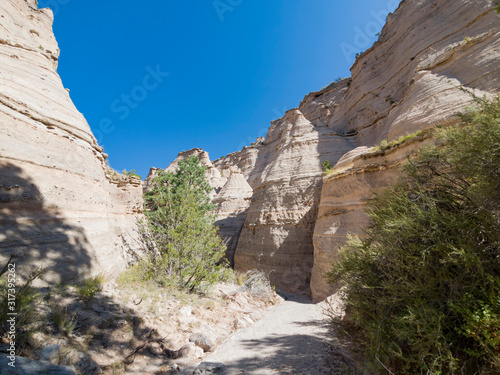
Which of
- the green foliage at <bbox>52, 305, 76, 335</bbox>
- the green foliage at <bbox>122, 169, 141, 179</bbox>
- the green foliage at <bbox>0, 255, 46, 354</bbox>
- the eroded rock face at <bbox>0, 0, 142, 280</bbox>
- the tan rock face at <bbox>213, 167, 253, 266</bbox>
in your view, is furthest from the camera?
the tan rock face at <bbox>213, 167, 253, 266</bbox>

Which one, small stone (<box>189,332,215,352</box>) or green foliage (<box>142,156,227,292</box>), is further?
green foliage (<box>142,156,227,292</box>)

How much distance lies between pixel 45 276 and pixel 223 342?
170 inches

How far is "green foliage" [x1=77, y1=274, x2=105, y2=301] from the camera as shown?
463cm

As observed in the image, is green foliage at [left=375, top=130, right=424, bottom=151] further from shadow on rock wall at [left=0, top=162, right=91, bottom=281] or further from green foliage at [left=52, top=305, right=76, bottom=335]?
shadow on rock wall at [left=0, top=162, right=91, bottom=281]

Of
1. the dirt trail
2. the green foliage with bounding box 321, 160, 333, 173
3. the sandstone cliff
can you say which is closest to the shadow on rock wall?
the dirt trail

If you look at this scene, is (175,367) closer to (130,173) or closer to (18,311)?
(18,311)

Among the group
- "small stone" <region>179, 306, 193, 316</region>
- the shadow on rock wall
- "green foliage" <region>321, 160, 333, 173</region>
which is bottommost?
"small stone" <region>179, 306, 193, 316</region>

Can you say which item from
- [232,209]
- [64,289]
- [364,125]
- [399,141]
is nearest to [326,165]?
[364,125]

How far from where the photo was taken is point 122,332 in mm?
4359

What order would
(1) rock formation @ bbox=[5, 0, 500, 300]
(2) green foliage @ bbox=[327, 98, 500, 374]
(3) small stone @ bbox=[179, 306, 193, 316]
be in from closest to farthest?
(2) green foliage @ bbox=[327, 98, 500, 374], (1) rock formation @ bbox=[5, 0, 500, 300], (3) small stone @ bbox=[179, 306, 193, 316]

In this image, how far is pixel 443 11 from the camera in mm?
11695

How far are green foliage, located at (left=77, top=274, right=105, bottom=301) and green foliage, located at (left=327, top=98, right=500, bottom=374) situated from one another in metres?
5.70

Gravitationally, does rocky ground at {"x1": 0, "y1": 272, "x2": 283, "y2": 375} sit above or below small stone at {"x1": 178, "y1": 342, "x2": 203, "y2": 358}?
above

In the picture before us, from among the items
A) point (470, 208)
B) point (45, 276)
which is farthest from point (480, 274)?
point (45, 276)
